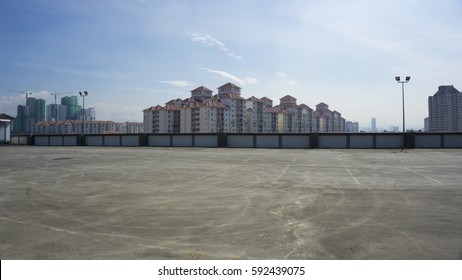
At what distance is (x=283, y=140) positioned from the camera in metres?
46.8

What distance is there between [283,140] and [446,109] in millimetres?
107763

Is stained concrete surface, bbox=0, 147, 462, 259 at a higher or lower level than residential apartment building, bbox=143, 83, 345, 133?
lower

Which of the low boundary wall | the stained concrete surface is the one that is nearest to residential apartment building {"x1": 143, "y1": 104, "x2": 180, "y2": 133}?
the low boundary wall

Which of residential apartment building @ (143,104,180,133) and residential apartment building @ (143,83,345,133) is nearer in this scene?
residential apartment building @ (143,83,345,133)

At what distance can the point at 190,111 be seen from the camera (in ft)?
454

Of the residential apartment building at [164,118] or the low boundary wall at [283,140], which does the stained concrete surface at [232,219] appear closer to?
the low boundary wall at [283,140]

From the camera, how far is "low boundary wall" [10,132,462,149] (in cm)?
4216

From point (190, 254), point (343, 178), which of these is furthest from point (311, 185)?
point (190, 254)

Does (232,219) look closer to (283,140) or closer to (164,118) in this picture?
(283,140)

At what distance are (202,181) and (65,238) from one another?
7.96m

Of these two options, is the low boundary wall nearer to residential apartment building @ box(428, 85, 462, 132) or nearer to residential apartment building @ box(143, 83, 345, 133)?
residential apartment building @ box(143, 83, 345, 133)

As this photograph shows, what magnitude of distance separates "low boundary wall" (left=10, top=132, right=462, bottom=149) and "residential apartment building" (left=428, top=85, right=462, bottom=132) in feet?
295

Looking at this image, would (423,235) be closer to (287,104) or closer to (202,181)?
(202,181)

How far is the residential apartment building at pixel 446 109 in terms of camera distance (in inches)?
4569
